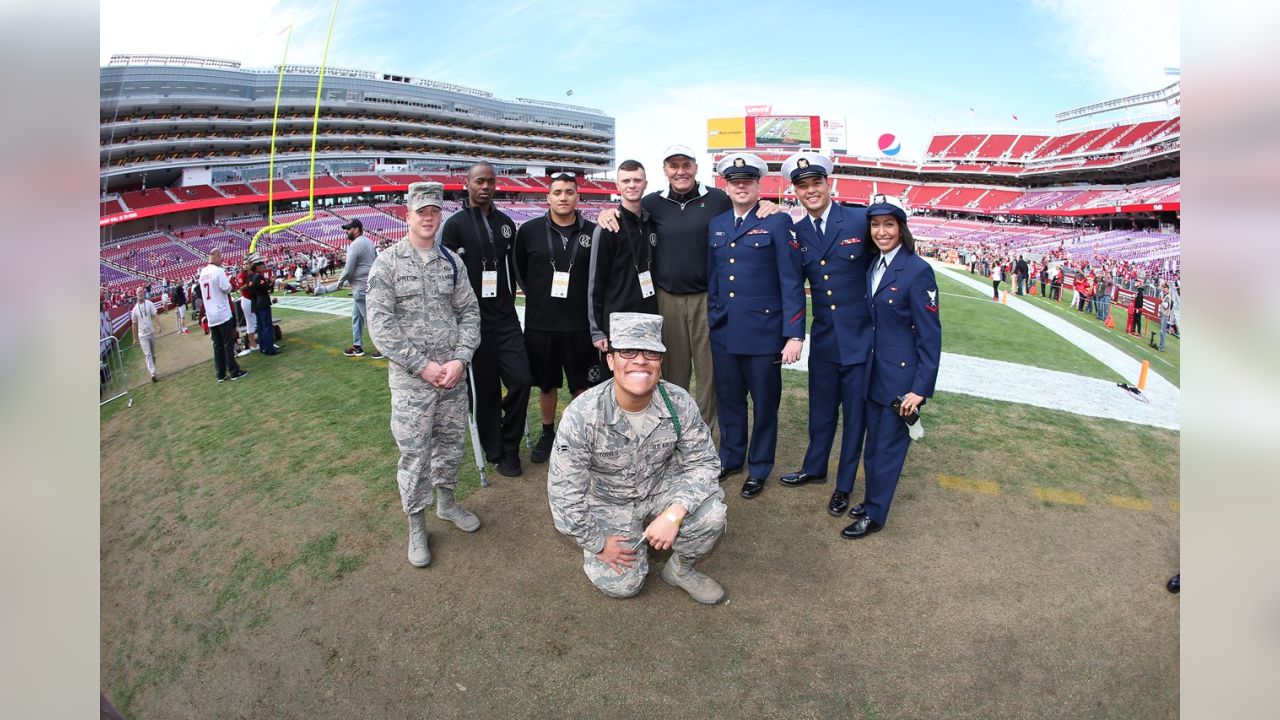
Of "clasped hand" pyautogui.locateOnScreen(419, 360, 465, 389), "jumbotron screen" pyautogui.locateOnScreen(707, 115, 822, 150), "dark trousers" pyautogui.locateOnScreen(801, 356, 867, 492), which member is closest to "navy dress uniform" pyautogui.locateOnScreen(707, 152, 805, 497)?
"dark trousers" pyautogui.locateOnScreen(801, 356, 867, 492)

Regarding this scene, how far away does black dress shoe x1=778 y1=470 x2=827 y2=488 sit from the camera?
4.27 meters

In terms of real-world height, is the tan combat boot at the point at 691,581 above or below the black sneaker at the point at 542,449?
below

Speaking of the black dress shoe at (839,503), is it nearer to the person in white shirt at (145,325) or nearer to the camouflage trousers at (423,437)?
the camouflage trousers at (423,437)

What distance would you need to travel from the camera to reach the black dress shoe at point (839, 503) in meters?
3.85

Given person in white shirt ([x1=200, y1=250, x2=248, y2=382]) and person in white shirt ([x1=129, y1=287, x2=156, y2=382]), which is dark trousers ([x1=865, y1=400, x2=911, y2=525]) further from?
person in white shirt ([x1=129, y1=287, x2=156, y2=382])

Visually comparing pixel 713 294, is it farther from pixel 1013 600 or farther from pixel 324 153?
pixel 324 153

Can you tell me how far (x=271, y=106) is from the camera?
54375 mm

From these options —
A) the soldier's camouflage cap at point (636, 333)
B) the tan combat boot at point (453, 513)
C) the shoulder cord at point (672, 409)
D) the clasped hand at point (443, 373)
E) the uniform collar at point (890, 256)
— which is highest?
the uniform collar at point (890, 256)

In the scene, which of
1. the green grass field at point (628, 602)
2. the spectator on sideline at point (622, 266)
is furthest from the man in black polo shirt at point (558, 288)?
the green grass field at point (628, 602)

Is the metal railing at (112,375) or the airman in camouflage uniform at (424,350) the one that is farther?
the metal railing at (112,375)

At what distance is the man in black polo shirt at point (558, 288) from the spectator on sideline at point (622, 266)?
138mm

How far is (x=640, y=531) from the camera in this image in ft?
10.5

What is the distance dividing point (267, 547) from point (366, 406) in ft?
7.57

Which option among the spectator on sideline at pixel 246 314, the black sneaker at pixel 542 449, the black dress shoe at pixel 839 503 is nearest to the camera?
the black dress shoe at pixel 839 503
